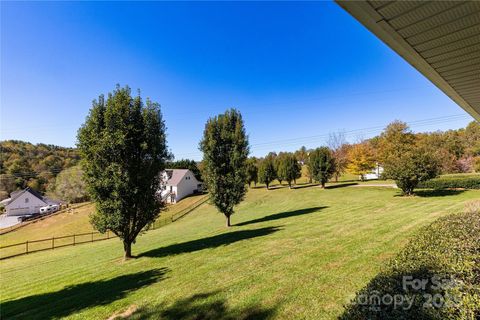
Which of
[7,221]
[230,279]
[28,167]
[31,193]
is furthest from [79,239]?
[28,167]

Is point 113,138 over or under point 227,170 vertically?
over

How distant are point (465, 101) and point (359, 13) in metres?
4.99

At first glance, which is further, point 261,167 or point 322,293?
point 261,167

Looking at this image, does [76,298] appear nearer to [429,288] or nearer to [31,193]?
[429,288]

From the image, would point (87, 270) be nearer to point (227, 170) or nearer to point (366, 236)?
point (227, 170)

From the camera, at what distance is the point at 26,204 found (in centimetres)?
6028

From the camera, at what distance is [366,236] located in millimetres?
9859

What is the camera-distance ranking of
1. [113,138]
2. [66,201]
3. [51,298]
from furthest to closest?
[66,201] → [113,138] → [51,298]

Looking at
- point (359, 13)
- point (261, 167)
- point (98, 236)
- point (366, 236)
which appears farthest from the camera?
point (261, 167)

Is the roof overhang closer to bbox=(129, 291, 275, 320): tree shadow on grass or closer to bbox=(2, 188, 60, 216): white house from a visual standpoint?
bbox=(129, 291, 275, 320): tree shadow on grass

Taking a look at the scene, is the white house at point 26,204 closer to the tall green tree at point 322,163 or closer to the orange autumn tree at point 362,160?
the tall green tree at point 322,163

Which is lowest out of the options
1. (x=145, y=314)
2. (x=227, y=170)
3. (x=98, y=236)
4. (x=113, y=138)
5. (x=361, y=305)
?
(x=98, y=236)

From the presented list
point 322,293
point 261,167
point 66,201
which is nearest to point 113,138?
point 322,293

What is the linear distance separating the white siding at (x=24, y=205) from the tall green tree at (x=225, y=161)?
216 feet
